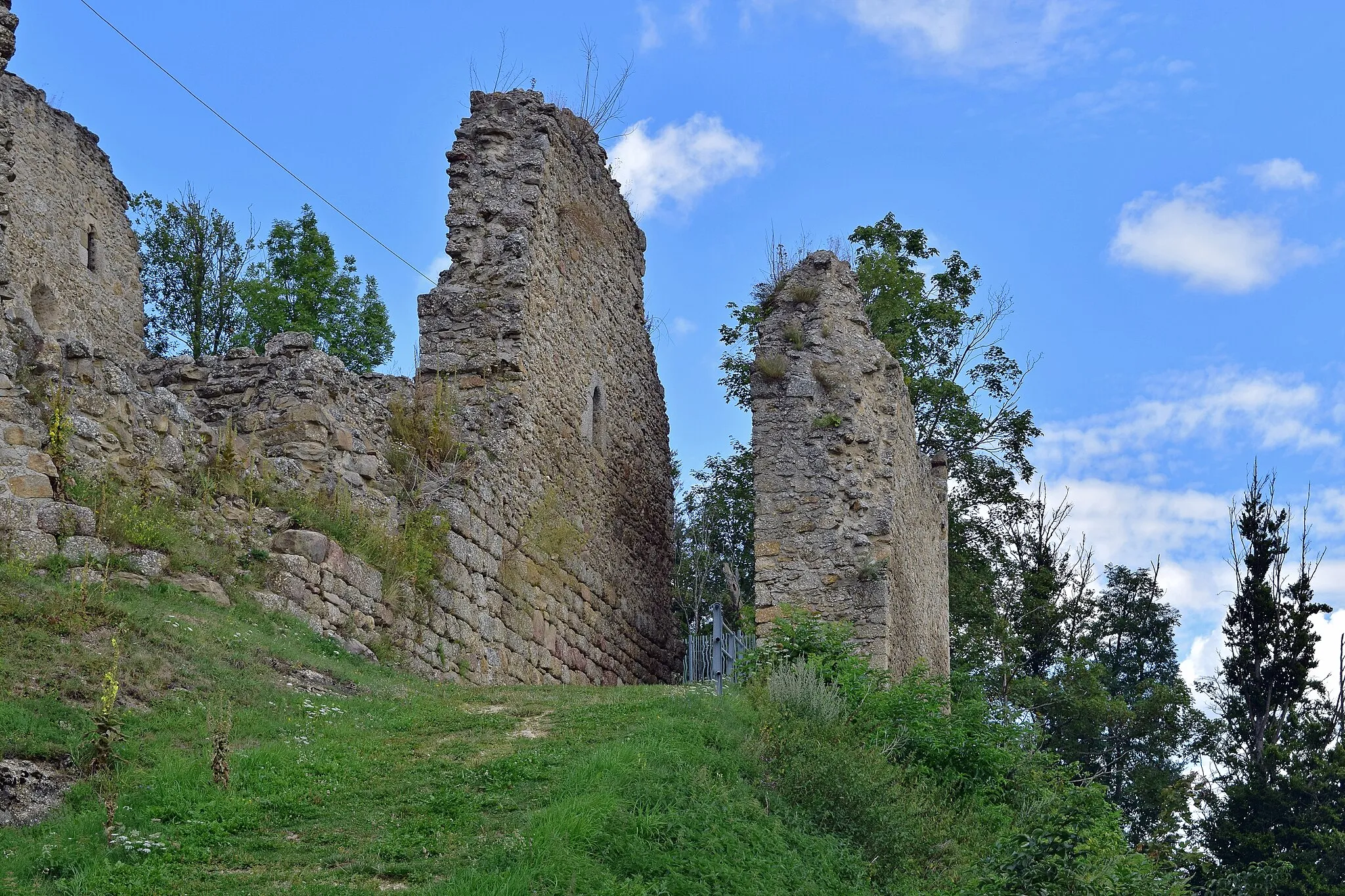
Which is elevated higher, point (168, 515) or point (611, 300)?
point (611, 300)

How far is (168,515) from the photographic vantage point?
1116 cm

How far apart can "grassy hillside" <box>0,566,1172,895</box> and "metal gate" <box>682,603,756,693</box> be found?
2.20 metres

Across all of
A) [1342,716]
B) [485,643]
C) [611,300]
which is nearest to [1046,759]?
[485,643]

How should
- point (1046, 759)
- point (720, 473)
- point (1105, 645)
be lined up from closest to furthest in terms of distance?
point (1046, 759) < point (720, 473) < point (1105, 645)

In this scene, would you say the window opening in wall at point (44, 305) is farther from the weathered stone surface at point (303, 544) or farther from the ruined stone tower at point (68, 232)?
the weathered stone surface at point (303, 544)

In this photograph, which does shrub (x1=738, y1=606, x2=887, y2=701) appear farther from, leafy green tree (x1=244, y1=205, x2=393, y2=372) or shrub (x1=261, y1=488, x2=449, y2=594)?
leafy green tree (x1=244, y1=205, x2=393, y2=372)

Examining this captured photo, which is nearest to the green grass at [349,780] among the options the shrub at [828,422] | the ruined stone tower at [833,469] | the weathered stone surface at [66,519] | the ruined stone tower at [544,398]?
the weathered stone surface at [66,519]

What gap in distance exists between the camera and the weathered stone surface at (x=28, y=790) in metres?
7.35

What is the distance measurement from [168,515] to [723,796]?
4878 millimetres

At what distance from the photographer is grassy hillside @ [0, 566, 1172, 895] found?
709 centimetres

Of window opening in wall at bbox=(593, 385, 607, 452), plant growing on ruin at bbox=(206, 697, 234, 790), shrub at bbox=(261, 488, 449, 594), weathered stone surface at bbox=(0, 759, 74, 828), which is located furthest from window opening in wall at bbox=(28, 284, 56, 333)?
weathered stone surface at bbox=(0, 759, 74, 828)

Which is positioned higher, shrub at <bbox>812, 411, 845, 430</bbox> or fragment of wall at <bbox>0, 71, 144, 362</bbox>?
fragment of wall at <bbox>0, 71, 144, 362</bbox>

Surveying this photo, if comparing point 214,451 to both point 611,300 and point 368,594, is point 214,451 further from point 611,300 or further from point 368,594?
point 611,300

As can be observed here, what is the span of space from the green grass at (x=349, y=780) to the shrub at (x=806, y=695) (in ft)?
1.10
